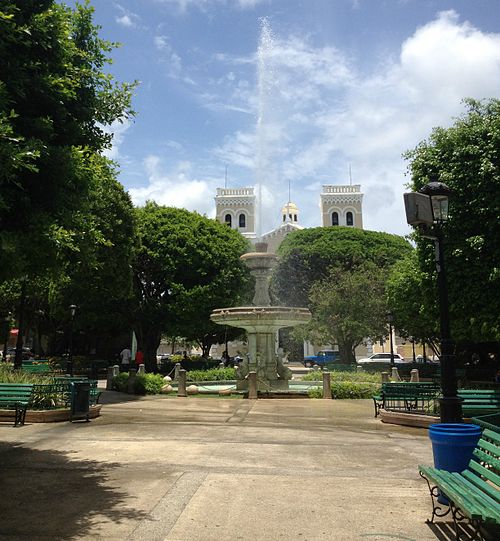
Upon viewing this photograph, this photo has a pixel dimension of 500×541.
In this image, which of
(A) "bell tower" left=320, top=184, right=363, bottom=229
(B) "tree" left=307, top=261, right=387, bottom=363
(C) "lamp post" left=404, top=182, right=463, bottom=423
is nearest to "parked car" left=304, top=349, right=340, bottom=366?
(B) "tree" left=307, top=261, right=387, bottom=363

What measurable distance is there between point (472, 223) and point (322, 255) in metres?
40.4

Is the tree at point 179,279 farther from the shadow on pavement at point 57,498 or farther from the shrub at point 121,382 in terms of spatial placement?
the shadow on pavement at point 57,498

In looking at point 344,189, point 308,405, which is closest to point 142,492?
point 308,405

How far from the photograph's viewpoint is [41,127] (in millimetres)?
6141

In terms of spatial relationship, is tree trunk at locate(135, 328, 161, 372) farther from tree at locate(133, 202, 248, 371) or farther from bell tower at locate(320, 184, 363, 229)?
bell tower at locate(320, 184, 363, 229)

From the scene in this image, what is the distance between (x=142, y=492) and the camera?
6.23m

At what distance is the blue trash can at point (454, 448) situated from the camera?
5.68 metres

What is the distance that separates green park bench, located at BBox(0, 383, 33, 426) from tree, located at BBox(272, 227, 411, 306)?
137 ft

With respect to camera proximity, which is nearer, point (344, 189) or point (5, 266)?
point (5, 266)

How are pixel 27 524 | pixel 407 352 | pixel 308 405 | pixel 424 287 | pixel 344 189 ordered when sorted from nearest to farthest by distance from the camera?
pixel 27 524, pixel 424 287, pixel 308 405, pixel 407 352, pixel 344 189

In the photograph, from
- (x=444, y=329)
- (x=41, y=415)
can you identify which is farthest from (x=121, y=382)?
(x=444, y=329)

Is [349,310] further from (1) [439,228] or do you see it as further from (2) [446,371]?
(2) [446,371]

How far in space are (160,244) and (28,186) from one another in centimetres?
3006

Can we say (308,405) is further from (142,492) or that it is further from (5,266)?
(5,266)
